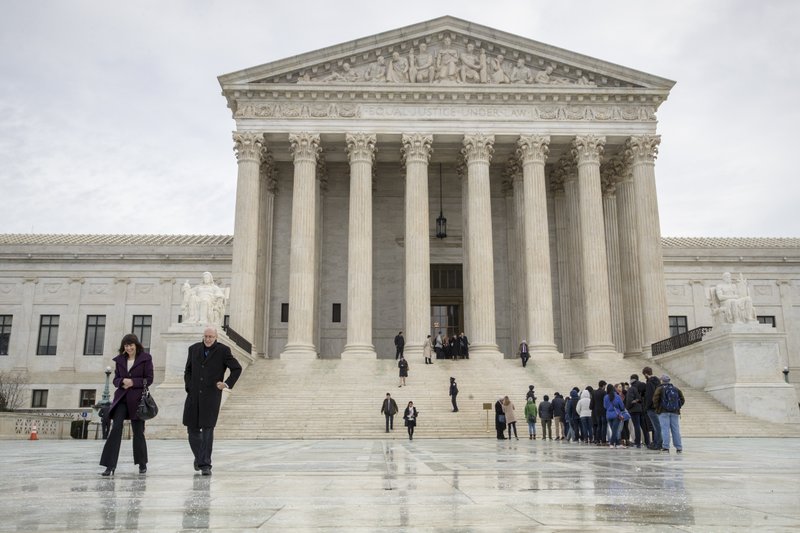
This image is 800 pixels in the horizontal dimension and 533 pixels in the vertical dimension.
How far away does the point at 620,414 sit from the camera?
17.8 m

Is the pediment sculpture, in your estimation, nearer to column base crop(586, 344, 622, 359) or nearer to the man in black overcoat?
column base crop(586, 344, 622, 359)

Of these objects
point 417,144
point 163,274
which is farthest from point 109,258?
point 417,144

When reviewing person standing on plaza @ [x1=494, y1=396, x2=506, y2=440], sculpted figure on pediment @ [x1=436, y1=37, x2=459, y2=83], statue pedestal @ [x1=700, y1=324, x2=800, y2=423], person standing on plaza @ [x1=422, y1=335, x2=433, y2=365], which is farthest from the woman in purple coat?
sculpted figure on pediment @ [x1=436, y1=37, x2=459, y2=83]

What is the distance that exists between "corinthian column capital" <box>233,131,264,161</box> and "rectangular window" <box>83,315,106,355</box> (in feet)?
54.8

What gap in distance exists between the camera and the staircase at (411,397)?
24.7 metres

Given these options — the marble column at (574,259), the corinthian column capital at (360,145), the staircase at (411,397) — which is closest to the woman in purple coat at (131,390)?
the staircase at (411,397)

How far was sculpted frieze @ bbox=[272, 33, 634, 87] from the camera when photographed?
38.1m

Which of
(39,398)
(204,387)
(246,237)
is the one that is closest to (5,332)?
(39,398)

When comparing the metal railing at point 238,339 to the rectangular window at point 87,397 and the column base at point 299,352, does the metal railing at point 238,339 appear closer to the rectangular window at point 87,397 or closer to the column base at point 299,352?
the column base at point 299,352

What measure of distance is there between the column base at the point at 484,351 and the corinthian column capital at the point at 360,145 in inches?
448

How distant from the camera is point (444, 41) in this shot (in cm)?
3884

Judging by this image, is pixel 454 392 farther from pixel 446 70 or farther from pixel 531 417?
pixel 446 70

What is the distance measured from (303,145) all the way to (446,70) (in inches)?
346

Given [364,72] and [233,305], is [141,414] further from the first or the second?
[364,72]
